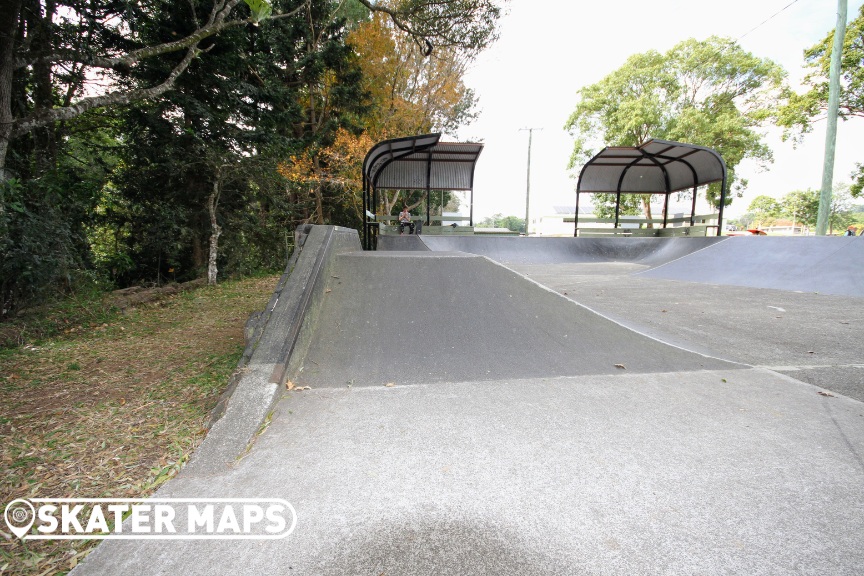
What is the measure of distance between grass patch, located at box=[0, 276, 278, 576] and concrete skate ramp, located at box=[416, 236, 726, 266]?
728cm

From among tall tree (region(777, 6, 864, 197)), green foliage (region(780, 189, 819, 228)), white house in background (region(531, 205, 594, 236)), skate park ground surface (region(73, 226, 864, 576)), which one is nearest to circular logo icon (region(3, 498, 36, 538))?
skate park ground surface (region(73, 226, 864, 576))

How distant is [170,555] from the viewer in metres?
1.29

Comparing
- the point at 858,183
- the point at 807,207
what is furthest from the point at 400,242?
the point at 807,207

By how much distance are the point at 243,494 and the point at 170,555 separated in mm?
310

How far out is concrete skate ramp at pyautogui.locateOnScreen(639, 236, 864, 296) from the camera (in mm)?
6186

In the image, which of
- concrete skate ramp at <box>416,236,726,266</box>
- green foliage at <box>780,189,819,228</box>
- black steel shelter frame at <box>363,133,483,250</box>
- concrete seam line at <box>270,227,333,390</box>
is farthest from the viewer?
green foliage at <box>780,189,819,228</box>

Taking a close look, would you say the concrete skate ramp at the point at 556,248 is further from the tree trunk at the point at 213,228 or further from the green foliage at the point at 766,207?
the green foliage at the point at 766,207

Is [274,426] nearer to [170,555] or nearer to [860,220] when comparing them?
[170,555]

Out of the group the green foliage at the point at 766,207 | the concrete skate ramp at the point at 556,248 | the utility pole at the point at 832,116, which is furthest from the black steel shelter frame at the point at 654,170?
the green foliage at the point at 766,207

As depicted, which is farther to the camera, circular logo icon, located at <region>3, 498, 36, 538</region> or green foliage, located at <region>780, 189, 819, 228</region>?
green foliage, located at <region>780, 189, 819, 228</region>

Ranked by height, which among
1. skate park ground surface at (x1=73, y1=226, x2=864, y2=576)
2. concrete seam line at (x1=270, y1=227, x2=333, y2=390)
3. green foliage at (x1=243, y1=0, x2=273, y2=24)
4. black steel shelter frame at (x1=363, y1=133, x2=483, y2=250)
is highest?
green foliage at (x1=243, y1=0, x2=273, y2=24)

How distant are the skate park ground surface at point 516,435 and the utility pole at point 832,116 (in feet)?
33.2

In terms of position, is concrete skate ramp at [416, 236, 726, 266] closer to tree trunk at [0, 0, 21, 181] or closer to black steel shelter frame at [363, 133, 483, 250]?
black steel shelter frame at [363, 133, 483, 250]

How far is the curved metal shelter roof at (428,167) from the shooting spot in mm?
Answer: 11281
